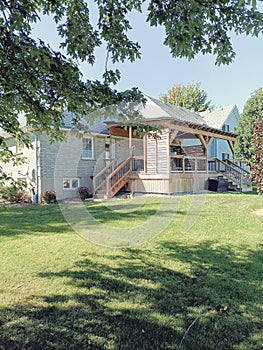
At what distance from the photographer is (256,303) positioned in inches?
119

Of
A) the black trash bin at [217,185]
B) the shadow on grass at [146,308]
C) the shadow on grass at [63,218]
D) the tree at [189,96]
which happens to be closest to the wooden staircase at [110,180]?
the shadow on grass at [63,218]

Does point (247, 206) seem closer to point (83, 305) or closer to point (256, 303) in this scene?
point (256, 303)

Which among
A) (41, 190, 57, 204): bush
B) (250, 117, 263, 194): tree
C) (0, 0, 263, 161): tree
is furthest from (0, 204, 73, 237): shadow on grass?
(250, 117, 263, 194): tree

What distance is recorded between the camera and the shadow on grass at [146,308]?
2402 millimetres

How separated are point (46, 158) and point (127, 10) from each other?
10.6 m

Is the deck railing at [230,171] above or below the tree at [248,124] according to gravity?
below

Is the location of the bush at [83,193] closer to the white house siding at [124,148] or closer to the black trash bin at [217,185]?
the white house siding at [124,148]

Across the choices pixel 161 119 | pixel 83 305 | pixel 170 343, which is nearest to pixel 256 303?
pixel 170 343

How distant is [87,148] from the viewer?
14.8 metres

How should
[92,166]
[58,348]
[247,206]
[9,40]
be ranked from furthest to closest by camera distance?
[92,166] < [247,206] < [9,40] < [58,348]

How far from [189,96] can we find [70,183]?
2714 cm

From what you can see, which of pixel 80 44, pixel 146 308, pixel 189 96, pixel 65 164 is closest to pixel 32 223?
pixel 146 308

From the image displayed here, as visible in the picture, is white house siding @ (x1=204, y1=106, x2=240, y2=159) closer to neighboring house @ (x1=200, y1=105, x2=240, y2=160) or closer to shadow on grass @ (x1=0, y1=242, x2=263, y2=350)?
neighboring house @ (x1=200, y1=105, x2=240, y2=160)

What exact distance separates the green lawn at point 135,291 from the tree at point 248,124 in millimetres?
14342
